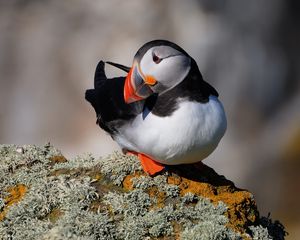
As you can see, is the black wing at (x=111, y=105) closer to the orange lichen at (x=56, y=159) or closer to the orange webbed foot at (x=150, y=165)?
the orange webbed foot at (x=150, y=165)

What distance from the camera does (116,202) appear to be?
535cm

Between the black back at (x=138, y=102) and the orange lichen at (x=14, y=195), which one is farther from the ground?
the black back at (x=138, y=102)

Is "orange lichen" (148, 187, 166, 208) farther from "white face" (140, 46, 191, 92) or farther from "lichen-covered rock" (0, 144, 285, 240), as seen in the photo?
"white face" (140, 46, 191, 92)

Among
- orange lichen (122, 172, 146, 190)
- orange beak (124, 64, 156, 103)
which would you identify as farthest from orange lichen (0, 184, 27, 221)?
orange beak (124, 64, 156, 103)

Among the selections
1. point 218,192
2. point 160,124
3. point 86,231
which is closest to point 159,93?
point 160,124

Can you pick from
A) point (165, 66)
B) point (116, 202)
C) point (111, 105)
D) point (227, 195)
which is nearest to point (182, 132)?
point (165, 66)

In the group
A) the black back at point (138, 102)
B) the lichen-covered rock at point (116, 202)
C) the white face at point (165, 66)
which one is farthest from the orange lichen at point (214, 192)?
the white face at point (165, 66)

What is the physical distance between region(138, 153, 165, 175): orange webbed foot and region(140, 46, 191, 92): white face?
500 mm

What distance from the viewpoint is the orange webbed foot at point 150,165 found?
5.72 m

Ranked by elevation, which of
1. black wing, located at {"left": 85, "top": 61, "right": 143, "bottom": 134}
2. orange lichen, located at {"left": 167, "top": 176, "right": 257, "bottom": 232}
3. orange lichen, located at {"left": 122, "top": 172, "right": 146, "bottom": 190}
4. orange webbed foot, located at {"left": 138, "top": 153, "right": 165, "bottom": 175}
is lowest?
orange lichen, located at {"left": 167, "top": 176, "right": 257, "bottom": 232}

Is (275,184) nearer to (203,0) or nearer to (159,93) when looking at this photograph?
(203,0)

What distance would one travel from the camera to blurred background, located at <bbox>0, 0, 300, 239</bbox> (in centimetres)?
1299

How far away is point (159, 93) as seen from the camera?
5746mm

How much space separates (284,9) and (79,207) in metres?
9.21
